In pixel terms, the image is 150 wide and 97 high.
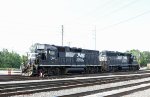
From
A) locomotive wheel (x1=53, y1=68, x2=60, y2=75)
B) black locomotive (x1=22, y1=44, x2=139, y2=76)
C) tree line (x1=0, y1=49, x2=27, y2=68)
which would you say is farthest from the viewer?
tree line (x1=0, y1=49, x2=27, y2=68)

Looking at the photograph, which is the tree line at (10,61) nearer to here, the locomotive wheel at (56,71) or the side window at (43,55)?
the locomotive wheel at (56,71)

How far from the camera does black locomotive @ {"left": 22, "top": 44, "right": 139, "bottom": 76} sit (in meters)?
31.1

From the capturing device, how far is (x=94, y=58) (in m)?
41.2

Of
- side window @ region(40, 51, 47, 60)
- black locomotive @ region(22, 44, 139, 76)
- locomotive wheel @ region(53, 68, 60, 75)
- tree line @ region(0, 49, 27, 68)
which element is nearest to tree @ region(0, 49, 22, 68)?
tree line @ region(0, 49, 27, 68)

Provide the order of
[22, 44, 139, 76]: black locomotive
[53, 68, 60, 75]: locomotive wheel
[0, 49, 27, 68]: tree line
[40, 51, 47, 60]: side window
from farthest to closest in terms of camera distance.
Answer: [0, 49, 27, 68]: tree line < [53, 68, 60, 75]: locomotive wheel < [40, 51, 47, 60]: side window < [22, 44, 139, 76]: black locomotive

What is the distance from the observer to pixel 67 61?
34812mm

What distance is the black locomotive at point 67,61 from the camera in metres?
31.1

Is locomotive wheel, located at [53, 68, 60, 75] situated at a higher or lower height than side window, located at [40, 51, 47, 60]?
lower

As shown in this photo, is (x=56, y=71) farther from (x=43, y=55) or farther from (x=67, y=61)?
(x=43, y=55)

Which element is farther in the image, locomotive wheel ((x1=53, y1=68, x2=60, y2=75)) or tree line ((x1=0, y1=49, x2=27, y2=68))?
tree line ((x1=0, y1=49, x2=27, y2=68))

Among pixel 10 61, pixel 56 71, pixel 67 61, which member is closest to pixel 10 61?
pixel 10 61

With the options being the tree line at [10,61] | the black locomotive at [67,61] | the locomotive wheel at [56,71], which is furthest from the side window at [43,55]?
the tree line at [10,61]

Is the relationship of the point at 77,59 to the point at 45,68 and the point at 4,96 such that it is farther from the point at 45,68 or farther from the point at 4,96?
the point at 4,96

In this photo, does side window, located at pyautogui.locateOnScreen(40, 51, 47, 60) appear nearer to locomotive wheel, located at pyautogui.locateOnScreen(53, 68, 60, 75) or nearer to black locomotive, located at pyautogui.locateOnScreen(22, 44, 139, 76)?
black locomotive, located at pyautogui.locateOnScreen(22, 44, 139, 76)
